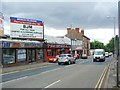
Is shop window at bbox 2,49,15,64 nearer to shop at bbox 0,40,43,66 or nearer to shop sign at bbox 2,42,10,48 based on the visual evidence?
shop at bbox 0,40,43,66

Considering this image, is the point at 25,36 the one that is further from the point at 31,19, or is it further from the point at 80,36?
the point at 80,36

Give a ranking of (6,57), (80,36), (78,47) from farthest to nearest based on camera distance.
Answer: (80,36)
(78,47)
(6,57)

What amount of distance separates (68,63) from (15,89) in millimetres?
30165

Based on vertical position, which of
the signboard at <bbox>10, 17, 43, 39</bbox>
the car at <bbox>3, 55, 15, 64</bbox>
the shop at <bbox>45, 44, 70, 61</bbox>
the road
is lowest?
the road

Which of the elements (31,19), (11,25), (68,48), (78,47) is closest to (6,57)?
(11,25)

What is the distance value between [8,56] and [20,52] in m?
4.90

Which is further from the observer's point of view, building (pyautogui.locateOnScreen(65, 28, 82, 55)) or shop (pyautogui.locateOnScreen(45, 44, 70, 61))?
building (pyautogui.locateOnScreen(65, 28, 82, 55))

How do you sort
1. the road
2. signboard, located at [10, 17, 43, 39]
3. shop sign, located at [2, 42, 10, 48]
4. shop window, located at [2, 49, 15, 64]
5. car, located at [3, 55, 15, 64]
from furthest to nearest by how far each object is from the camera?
signboard, located at [10, 17, 43, 39]
shop window, located at [2, 49, 15, 64]
car, located at [3, 55, 15, 64]
shop sign, located at [2, 42, 10, 48]
the road

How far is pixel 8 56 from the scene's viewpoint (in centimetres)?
3906

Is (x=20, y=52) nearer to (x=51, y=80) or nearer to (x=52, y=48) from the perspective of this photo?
(x=52, y=48)

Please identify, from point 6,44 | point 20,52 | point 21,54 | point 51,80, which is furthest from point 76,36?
point 51,80

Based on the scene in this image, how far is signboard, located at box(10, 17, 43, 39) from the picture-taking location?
4662 centimetres

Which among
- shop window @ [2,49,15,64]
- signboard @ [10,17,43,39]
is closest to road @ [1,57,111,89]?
shop window @ [2,49,15,64]

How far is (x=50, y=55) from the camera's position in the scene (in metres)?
59.9
